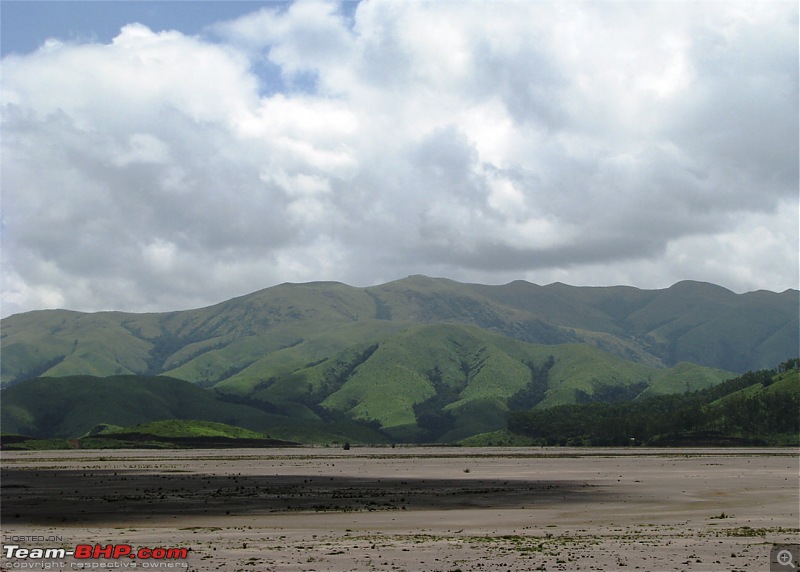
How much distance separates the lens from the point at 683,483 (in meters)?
109

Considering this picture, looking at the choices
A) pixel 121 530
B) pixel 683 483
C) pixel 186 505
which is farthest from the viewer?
pixel 683 483

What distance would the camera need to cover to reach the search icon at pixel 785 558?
45375mm

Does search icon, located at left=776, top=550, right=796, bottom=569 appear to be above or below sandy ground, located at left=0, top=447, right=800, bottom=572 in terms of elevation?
above

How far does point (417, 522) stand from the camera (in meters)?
67.0

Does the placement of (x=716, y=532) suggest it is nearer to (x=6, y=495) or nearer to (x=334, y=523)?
(x=334, y=523)

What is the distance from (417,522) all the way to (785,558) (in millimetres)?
28654

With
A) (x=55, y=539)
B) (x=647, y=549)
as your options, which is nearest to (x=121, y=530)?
(x=55, y=539)

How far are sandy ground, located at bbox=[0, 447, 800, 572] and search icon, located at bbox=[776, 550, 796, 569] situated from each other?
86 centimetres

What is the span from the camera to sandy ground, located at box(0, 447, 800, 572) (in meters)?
47.4

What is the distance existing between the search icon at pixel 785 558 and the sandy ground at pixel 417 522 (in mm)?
863

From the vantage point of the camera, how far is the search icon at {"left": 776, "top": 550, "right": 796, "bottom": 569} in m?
45.4

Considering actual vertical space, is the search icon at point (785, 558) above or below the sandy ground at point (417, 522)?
above

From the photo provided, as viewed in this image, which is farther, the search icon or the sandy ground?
the sandy ground

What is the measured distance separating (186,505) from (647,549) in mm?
48115
